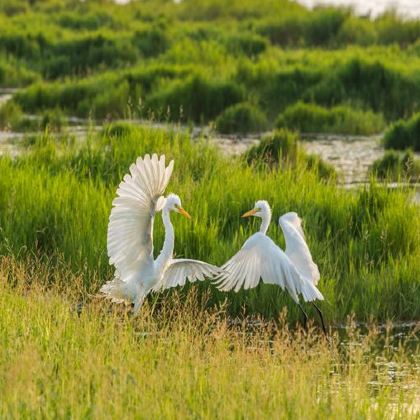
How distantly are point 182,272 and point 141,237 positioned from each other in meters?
0.52

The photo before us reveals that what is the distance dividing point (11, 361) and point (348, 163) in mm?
9367

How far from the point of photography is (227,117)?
17.6 meters

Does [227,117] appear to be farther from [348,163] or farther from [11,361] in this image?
[11,361]

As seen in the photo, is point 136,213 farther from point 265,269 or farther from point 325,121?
point 325,121

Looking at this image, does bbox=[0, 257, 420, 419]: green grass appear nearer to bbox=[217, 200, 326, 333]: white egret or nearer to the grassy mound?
bbox=[217, 200, 326, 333]: white egret

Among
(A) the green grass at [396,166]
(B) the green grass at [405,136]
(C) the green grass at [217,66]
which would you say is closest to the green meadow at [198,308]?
(A) the green grass at [396,166]

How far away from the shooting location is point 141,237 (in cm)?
716

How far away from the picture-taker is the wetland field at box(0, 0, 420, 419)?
556 cm

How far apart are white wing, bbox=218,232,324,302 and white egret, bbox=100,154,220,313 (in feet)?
1.16

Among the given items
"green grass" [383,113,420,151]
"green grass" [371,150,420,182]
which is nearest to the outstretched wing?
"green grass" [371,150,420,182]

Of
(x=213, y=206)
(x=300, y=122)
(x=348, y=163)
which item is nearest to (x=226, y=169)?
(x=213, y=206)

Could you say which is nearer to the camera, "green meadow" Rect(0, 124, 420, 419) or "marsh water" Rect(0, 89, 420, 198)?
"green meadow" Rect(0, 124, 420, 419)

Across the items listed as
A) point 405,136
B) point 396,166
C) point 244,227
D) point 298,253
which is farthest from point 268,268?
point 405,136

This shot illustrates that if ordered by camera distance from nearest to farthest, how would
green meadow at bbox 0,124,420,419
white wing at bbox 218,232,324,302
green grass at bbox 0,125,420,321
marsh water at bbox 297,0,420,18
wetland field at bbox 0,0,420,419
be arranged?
green meadow at bbox 0,124,420,419 → wetland field at bbox 0,0,420,419 → white wing at bbox 218,232,324,302 → green grass at bbox 0,125,420,321 → marsh water at bbox 297,0,420,18
